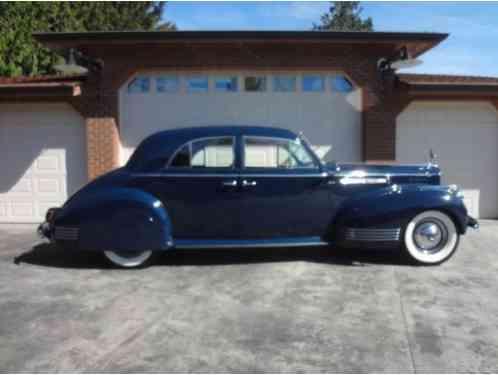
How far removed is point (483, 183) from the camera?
9.01 metres

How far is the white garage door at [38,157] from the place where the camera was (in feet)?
29.2

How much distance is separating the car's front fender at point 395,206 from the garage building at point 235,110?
10.3 feet

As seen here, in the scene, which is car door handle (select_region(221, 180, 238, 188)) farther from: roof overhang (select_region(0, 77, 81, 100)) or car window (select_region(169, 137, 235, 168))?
roof overhang (select_region(0, 77, 81, 100))

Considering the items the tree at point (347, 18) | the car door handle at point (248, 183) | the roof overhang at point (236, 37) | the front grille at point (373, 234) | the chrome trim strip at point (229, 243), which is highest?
the tree at point (347, 18)

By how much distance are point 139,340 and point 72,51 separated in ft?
20.9

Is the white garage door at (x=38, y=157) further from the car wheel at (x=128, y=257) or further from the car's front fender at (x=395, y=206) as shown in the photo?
the car's front fender at (x=395, y=206)

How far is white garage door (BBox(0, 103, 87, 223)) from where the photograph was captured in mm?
8906

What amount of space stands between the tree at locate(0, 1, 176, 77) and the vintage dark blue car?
10.4 meters

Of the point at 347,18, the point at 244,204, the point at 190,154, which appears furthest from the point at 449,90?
the point at 347,18

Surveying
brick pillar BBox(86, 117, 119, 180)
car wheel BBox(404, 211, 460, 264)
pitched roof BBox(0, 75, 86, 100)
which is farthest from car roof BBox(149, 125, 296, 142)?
pitched roof BBox(0, 75, 86, 100)

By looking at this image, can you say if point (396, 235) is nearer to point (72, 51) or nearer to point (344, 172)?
point (344, 172)

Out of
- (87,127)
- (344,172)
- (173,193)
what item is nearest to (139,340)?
(173,193)

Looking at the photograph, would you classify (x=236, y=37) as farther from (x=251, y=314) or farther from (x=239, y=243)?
(x=251, y=314)

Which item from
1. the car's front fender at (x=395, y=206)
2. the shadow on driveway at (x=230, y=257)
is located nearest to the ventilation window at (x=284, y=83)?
the shadow on driveway at (x=230, y=257)
